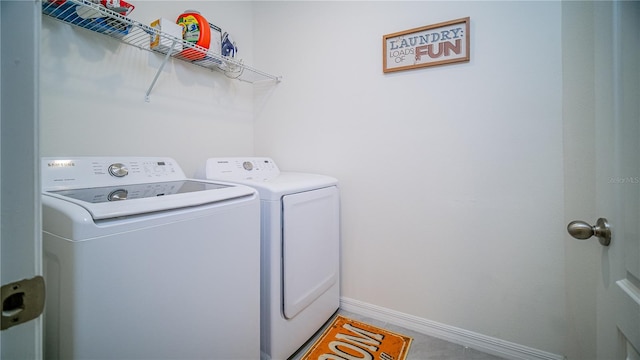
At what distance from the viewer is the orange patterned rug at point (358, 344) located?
1.57 m

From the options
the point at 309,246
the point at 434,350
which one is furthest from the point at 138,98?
the point at 434,350

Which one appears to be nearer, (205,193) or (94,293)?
(94,293)

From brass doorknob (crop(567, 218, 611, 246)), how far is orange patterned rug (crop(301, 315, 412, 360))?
1182 mm

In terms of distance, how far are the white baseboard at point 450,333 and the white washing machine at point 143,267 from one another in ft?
3.07

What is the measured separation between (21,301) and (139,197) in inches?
28.1

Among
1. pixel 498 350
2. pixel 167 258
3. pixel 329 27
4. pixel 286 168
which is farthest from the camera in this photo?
pixel 286 168

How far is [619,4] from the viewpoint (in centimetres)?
67

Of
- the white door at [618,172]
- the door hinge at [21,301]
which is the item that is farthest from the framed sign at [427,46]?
the door hinge at [21,301]

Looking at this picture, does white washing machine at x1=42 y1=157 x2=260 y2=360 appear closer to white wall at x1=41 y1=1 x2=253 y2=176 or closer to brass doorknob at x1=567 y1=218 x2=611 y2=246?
white wall at x1=41 y1=1 x2=253 y2=176

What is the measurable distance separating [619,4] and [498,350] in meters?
1.71

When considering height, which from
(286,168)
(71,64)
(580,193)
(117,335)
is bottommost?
(117,335)

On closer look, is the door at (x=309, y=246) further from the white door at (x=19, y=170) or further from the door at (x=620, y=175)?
the door at (x=620, y=175)

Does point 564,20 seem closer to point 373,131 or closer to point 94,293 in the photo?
point 373,131

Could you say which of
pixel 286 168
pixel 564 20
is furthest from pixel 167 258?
pixel 564 20
